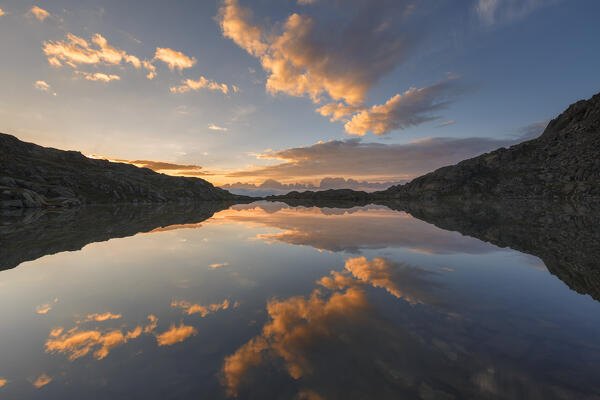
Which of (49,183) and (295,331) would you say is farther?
(49,183)

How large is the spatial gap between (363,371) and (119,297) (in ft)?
37.9

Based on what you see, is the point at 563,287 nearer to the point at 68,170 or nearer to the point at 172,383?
the point at 172,383

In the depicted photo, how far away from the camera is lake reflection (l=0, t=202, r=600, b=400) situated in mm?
5758

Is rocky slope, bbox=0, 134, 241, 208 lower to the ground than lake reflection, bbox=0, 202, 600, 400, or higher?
higher

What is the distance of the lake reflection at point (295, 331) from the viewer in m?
5.76

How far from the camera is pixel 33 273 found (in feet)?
49.9

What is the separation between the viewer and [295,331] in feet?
27.3

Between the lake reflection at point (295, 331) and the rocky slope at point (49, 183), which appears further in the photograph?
the rocky slope at point (49, 183)

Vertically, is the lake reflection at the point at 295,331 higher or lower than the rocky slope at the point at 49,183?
lower

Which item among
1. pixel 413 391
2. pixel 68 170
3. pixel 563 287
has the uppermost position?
pixel 68 170

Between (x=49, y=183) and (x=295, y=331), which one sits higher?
(x=49, y=183)

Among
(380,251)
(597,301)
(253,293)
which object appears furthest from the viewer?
(380,251)

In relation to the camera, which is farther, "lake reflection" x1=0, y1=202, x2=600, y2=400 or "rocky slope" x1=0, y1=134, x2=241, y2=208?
"rocky slope" x1=0, y1=134, x2=241, y2=208

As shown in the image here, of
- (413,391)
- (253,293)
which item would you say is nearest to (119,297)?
(253,293)
